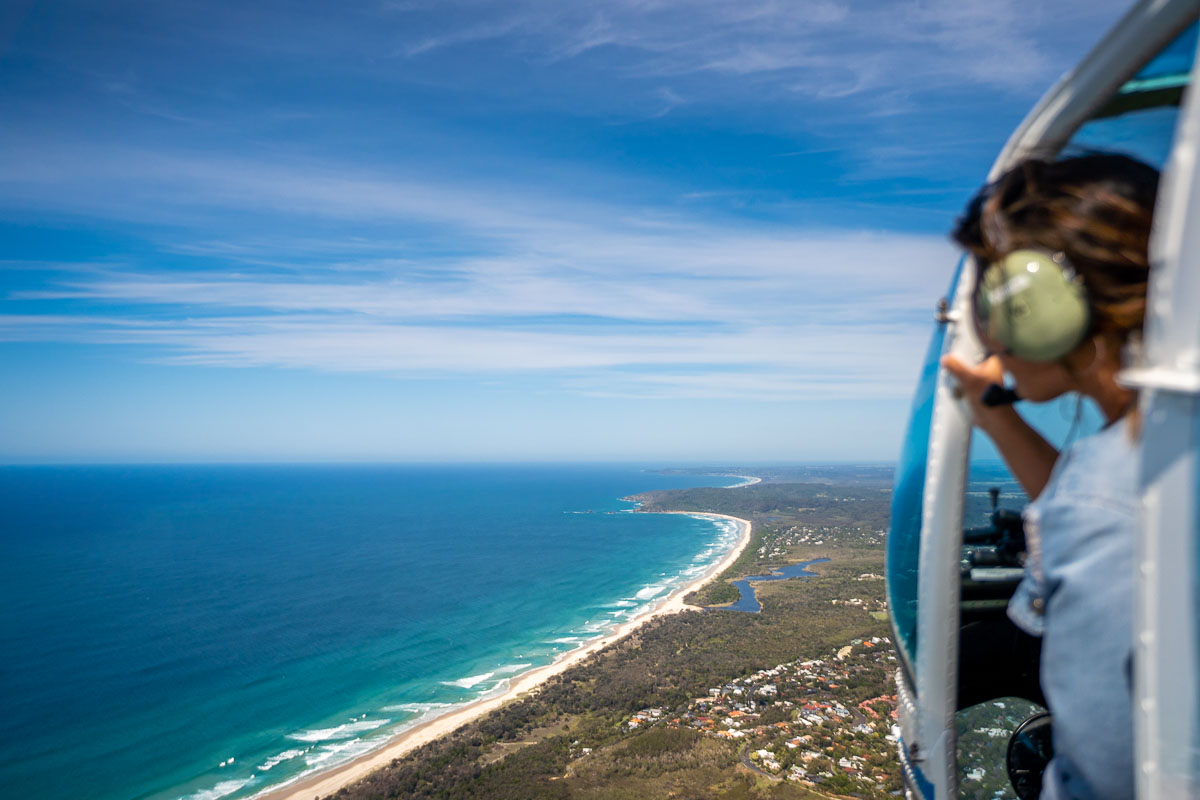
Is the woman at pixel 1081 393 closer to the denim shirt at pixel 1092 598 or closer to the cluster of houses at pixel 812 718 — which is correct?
the denim shirt at pixel 1092 598

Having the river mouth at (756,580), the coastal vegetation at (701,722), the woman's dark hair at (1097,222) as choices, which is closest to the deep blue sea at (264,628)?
the coastal vegetation at (701,722)

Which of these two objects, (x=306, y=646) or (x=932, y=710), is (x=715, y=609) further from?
(x=932, y=710)

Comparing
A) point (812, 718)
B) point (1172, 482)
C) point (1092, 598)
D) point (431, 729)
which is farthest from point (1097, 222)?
point (431, 729)

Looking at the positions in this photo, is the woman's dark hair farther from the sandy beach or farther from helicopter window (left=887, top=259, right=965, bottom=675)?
the sandy beach

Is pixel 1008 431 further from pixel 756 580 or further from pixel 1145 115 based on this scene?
pixel 756 580

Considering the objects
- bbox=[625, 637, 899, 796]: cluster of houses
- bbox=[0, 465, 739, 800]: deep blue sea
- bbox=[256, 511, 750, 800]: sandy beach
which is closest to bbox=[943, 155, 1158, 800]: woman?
bbox=[625, 637, 899, 796]: cluster of houses
